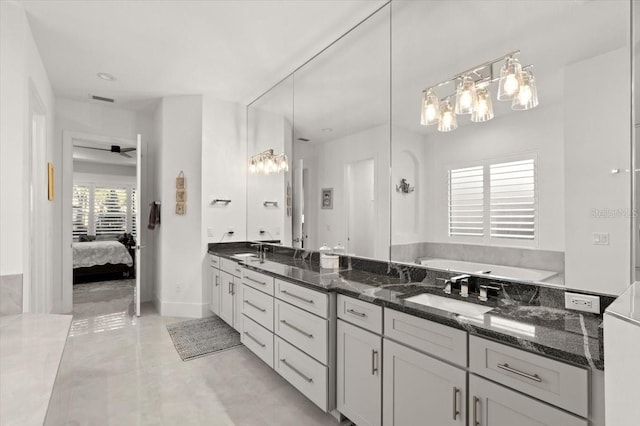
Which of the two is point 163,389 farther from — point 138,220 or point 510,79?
point 510,79

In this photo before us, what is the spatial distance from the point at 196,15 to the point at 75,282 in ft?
19.4

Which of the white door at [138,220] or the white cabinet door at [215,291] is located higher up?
the white door at [138,220]

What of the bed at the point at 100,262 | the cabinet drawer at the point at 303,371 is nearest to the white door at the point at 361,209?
the cabinet drawer at the point at 303,371

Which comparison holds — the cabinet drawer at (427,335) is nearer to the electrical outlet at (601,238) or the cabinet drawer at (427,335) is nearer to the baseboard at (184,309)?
the electrical outlet at (601,238)

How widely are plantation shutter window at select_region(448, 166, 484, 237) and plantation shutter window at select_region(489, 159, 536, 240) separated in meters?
0.07

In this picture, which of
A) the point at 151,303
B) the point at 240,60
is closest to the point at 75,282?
the point at 151,303

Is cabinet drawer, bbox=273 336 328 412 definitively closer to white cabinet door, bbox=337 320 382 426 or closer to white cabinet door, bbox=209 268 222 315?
white cabinet door, bbox=337 320 382 426

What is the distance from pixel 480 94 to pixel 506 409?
158 centimetres

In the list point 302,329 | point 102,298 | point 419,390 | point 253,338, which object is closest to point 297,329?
point 302,329

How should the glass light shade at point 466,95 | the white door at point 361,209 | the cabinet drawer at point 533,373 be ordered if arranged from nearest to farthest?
1. the cabinet drawer at point 533,373
2. the glass light shade at point 466,95
3. the white door at point 361,209

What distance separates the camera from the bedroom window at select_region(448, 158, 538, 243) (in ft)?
5.40

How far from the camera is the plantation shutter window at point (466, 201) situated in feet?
6.08

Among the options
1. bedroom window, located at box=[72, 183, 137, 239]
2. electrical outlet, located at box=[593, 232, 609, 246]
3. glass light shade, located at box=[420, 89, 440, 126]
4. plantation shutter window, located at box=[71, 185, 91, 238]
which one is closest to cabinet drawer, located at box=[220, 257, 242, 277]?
glass light shade, located at box=[420, 89, 440, 126]

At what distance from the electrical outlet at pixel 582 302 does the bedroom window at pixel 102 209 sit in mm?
9148
